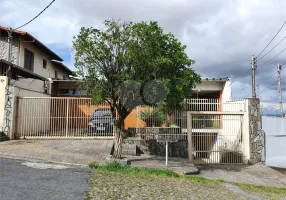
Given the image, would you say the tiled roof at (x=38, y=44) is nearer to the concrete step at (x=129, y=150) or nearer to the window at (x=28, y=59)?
the window at (x=28, y=59)

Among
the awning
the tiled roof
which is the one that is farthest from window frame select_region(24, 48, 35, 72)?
the awning

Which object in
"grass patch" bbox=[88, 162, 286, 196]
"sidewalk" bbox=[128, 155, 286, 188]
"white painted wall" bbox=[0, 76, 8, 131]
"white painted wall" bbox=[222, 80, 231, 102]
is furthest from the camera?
"white painted wall" bbox=[222, 80, 231, 102]

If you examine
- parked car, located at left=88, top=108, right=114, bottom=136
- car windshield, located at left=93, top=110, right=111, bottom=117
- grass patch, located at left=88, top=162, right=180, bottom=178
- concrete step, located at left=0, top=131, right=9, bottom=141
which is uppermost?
car windshield, located at left=93, top=110, right=111, bottom=117

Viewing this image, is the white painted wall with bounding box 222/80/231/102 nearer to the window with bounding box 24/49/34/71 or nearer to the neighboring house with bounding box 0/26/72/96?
the neighboring house with bounding box 0/26/72/96

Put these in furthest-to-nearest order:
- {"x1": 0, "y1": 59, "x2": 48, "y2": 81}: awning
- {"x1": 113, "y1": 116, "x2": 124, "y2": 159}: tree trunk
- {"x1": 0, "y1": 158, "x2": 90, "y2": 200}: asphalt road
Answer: {"x1": 0, "y1": 59, "x2": 48, "y2": 81}: awning < {"x1": 113, "y1": 116, "x2": 124, "y2": 159}: tree trunk < {"x1": 0, "y1": 158, "x2": 90, "y2": 200}: asphalt road

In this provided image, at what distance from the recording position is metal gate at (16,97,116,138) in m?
14.1

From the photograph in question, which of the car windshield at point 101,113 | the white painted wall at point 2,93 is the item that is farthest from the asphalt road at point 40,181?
the car windshield at point 101,113

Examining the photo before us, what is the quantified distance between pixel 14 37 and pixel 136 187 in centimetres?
1564

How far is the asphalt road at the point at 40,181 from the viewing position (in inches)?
203

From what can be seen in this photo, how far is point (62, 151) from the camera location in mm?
11031

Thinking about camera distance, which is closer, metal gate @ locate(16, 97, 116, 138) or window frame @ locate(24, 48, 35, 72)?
metal gate @ locate(16, 97, 116, 138)

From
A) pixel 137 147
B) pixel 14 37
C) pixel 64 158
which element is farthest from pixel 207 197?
pixel 14 37

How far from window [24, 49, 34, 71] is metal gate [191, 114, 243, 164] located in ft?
40.2

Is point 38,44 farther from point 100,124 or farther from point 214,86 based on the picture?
point 214,86
